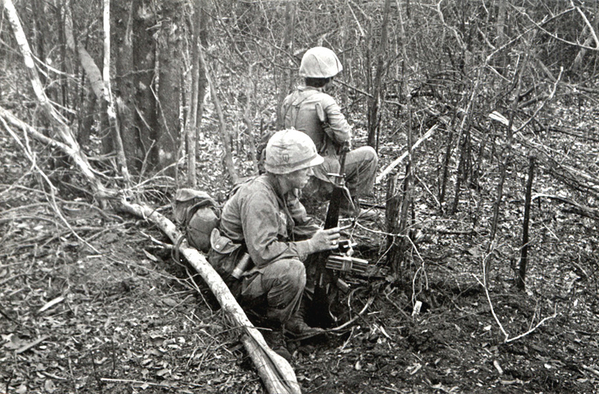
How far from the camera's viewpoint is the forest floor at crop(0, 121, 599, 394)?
4.11m

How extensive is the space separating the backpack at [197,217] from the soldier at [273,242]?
0.91 feet

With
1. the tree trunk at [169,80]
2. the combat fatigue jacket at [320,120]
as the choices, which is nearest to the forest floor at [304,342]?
the combat fatigue jacket at [320,120]

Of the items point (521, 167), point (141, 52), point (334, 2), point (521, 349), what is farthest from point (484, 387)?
point (334, 2)

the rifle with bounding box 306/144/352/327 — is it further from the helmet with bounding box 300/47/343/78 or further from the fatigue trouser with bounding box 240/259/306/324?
the helmet with bounding box 300/47/343/78

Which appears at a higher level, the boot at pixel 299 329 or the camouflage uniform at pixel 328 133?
the camouflage uniform at pixel 328 133

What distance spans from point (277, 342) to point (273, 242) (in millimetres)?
788

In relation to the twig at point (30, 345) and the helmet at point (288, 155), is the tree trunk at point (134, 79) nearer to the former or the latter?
the helmet at point (288, 155)

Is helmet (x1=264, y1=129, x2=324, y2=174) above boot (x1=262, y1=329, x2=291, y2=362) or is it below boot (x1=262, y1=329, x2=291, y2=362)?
above

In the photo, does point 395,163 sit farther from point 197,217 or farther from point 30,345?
point 30,345

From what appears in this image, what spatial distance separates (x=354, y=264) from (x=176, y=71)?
325 cm

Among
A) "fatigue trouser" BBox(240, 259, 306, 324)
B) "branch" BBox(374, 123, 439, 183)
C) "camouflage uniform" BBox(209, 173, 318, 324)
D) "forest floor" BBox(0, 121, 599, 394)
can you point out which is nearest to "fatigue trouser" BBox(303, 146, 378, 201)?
"branch" BBox(374, 123, 439, 183)

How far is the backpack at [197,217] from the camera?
517cm

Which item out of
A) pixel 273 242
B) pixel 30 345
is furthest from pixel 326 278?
pixel 30 345

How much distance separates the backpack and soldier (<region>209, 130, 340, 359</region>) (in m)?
0.28
